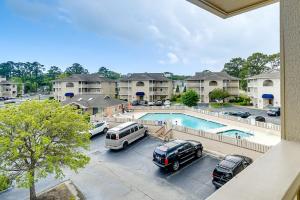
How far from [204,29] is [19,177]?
36.1 meters

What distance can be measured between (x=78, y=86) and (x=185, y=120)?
21.3m

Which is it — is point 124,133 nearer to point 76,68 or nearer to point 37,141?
point 37,141

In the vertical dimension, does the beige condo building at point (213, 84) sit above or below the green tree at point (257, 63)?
below

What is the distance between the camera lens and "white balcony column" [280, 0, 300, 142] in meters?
1.40

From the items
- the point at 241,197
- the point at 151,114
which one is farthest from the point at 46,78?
the point at 241,197

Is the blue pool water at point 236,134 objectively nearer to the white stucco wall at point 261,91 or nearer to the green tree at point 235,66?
the white stucco wall at point 261,91

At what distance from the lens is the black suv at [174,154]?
A: 30.6ft

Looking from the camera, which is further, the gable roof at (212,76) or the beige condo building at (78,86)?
the beige condo building at (78,86)

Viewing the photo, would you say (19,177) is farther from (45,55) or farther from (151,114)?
(45,55)

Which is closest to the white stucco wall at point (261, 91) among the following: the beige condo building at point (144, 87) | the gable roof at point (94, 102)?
the beige condo building at point (144, 87)

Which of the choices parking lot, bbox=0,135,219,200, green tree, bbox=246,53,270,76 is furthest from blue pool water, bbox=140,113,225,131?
green tree, bbox=246,53,270,76

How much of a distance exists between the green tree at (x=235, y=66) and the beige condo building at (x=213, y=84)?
6.42m

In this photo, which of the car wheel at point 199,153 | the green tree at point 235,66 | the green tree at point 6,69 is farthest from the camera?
the green tree at point 6,69

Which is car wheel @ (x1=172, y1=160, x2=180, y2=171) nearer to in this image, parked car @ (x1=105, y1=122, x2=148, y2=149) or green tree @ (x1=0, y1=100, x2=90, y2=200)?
green tree @ (x1=0, y1=100, x2=90, y2=200)
